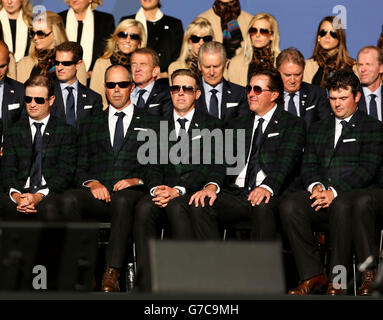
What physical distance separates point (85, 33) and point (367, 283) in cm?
355

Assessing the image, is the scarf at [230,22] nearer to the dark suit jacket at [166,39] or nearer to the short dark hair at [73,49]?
the dark suit jacket at [166,39]

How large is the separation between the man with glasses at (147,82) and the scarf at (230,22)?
0.74 meters

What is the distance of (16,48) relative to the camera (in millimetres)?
7688

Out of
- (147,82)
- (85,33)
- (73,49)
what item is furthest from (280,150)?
(85,33)

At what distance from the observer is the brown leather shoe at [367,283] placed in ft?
17.9

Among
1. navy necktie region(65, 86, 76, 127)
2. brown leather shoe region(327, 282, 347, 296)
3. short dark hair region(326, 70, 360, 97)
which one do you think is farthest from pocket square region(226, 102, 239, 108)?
brown leather shoe region(327, 282, 347, 296)

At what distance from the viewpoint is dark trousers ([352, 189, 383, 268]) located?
18.3 feet

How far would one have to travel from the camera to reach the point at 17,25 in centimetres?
770

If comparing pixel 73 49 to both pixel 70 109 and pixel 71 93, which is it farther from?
pixel 70 109

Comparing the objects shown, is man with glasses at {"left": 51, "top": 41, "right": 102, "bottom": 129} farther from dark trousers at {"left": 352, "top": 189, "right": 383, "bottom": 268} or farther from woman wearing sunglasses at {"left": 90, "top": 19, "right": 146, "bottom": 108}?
dark trousers at {"left": 352, "top": 189, "right": 383, "bottom": 268}

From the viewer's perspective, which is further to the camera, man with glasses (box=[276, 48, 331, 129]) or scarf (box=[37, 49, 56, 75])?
scarf (box=[37, 49, 56, 75])

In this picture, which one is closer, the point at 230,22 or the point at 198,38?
the point at 198,38

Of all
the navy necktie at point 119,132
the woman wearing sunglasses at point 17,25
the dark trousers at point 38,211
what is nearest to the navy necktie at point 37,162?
the dark trousers at point 38,211

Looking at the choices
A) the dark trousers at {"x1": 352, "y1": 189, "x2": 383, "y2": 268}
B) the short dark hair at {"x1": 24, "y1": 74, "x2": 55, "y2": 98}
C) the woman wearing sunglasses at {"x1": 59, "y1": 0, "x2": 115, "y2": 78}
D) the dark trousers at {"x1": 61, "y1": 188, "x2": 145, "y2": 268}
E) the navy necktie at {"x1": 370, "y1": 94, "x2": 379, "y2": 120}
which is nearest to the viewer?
the dark trousers at {"x1": 352, "y1": 189, "x2": 383, "y2": 268}
